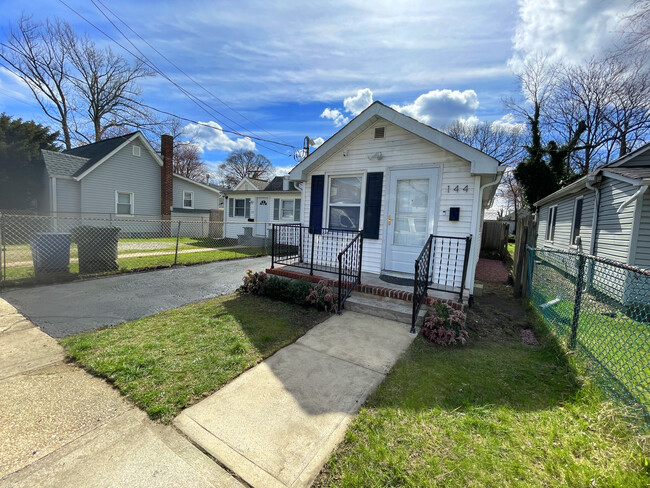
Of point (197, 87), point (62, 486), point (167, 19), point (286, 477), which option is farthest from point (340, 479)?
point (197, 87)

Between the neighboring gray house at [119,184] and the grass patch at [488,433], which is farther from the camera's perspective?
the neighboring gray house at [119,184]

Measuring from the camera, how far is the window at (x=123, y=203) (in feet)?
50.6

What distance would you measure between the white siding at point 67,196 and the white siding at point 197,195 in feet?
15.5

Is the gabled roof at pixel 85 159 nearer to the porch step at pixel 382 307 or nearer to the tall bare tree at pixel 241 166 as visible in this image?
the porch step at pixel 382 307

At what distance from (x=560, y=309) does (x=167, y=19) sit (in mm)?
11890

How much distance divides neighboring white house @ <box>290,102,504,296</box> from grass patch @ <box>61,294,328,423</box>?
219cm

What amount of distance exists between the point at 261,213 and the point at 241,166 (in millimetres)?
26649

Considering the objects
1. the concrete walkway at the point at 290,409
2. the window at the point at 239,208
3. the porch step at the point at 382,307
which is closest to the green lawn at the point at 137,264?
the window at the point at 239,208

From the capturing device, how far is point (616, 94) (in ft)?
57.8

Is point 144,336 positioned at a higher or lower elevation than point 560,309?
lower

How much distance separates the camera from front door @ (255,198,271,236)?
15.5 metres

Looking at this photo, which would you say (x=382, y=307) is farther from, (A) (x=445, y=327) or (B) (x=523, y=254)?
(B) (x=523, y=254)

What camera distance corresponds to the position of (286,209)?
15242 millimetres

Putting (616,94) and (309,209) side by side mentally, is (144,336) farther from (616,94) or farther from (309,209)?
(616,94)
